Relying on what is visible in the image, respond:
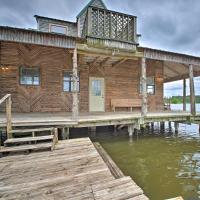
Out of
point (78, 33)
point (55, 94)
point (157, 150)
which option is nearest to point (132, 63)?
point (78, 33)

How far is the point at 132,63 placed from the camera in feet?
37.8

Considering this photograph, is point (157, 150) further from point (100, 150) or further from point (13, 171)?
point (13, 171)

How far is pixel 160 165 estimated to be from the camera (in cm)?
532

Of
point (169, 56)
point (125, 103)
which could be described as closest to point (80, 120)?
point (125, 103)

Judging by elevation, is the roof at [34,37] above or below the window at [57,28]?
below

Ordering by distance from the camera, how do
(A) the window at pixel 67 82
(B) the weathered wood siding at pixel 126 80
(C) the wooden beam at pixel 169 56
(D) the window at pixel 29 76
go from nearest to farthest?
(C) the wooden beam at pixel 169 56
(D) the window at pixel 29 76
(A) the window at pixel 67 82
(B) the weathered wood siding at pixel 126 80

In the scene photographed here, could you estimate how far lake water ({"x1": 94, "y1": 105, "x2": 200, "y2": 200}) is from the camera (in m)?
3.89

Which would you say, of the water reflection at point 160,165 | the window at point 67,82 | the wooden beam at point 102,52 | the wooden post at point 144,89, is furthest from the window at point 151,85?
the window at point 67,82

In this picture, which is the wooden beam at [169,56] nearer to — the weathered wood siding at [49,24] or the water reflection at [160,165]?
the water reflection at [160,165]

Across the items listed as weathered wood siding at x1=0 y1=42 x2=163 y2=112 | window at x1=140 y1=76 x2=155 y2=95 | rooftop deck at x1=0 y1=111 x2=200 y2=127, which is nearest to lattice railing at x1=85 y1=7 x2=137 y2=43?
weathered wood siding at x1=0 y1=42 x2=163 y2=112

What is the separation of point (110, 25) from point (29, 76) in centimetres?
514

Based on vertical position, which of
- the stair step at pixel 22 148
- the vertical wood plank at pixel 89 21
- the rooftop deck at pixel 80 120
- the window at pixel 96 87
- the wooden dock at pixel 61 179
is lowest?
the wooden dock at pixel 61 179

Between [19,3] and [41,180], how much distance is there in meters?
14.0

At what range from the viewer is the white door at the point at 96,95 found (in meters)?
10.5
